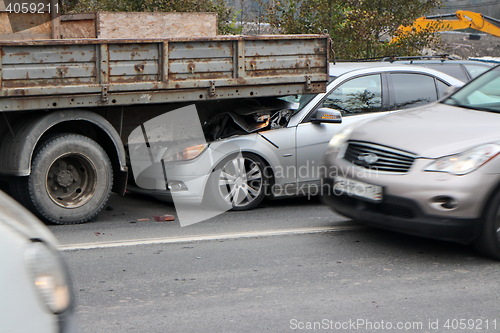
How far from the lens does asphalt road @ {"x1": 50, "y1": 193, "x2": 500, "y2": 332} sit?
4.63 m

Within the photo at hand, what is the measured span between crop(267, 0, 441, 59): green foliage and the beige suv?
7.83m

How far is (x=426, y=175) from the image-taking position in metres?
5.69

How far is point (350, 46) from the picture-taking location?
14.3m

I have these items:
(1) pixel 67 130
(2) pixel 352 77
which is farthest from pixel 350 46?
(1) pixel 67 130

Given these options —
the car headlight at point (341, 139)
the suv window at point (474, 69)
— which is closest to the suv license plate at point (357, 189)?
the car headlight at point (341, 139)

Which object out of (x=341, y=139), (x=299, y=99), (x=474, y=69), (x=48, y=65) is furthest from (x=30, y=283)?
(x=474, y=69)

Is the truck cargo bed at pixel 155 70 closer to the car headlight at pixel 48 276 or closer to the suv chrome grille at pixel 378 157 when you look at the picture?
the suv chrome grille at pixel 378 157

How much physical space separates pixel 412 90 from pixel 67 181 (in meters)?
4.13

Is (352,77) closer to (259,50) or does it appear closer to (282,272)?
(259,50)

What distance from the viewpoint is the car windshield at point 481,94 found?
21.8 ft

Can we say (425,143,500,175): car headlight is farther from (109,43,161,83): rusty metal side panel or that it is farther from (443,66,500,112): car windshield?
(109,43,161,83): rusty metal side panel

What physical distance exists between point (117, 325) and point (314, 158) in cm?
410

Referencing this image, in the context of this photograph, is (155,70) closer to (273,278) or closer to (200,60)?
(200,60)

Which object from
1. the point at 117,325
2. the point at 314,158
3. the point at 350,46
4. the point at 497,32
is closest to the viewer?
the point at 117,325
